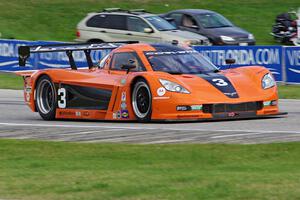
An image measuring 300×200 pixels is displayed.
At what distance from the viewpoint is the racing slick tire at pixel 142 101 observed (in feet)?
46.0

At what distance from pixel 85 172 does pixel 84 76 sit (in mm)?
6049

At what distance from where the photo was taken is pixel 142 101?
14164 millimetres

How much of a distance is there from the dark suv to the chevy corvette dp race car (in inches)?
577

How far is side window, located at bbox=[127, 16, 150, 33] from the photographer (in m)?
29.9

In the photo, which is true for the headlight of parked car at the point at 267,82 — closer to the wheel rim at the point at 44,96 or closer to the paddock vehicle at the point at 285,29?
the wheel rim at the point at 44,96

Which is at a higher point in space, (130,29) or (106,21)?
(106,21)

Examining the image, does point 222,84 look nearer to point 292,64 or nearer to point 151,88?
point 151,88

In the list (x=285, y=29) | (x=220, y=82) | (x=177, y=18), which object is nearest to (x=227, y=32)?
(x=177, y=18)

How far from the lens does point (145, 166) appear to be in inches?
385

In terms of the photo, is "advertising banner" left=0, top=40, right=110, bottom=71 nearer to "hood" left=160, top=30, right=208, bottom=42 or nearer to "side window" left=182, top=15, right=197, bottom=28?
"hood" left=160, top=30, right=208, bottom=42

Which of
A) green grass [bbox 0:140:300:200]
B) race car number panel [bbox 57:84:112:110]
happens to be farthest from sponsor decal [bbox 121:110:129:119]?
green grass [bbox 0:140:300:200]

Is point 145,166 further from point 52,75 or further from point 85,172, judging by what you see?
point 52,75

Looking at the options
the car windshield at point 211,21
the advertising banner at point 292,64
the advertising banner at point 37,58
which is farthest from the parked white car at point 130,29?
the advertising banner at point 292,64

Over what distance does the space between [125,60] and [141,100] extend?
1.06 meters
